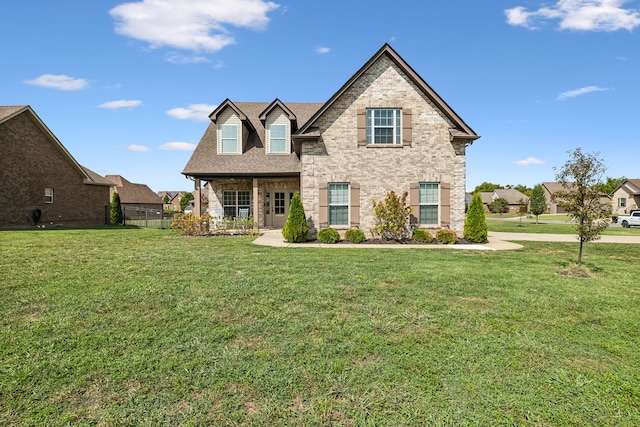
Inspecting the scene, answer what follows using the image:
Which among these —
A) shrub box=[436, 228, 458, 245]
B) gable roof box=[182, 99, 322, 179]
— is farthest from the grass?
gable roof box=[182, 99, 322, 179]

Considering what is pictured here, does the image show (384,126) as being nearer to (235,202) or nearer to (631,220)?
(235,202)

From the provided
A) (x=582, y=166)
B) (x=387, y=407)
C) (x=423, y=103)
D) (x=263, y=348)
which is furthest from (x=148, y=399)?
(x=423, y=103)

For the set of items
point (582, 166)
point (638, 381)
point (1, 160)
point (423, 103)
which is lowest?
point (638, 381)

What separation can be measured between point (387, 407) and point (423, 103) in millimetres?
15057

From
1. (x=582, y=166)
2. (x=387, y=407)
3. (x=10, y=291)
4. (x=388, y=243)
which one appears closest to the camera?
(x=387, y=407)

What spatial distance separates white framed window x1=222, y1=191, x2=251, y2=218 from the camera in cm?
2130

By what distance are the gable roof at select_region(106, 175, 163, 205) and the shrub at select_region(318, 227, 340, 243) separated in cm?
3980

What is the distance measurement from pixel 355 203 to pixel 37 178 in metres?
22.4

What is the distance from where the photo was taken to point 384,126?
52.4ft

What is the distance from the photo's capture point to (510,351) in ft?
14.3

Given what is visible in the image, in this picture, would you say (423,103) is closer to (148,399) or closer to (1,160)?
(148,399)

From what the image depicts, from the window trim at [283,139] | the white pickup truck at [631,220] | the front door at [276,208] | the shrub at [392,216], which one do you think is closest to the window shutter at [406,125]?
the shrub at [392,216]

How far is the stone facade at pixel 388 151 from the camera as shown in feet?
52.1

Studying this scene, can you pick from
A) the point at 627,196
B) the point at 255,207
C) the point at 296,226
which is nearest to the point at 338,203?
the point at 296,226
